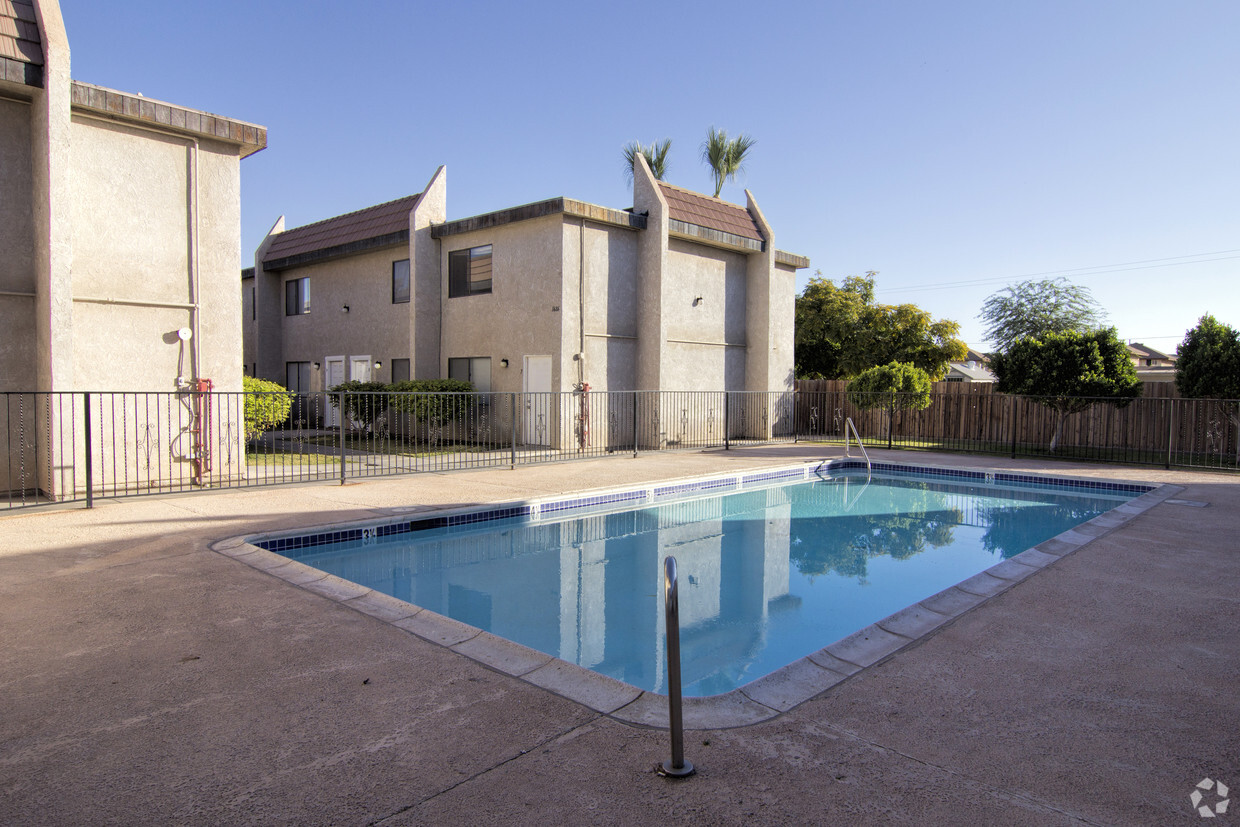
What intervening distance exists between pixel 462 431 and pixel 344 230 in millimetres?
7454

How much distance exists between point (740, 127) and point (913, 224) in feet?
26.9

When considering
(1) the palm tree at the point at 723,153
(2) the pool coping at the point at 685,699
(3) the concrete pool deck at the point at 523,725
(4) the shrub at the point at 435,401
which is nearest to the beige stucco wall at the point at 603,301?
(4) the shrub at the point at 435,401

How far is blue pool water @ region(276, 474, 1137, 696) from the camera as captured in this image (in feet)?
17.5

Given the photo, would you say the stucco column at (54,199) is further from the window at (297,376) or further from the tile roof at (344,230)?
the window at (297,376)

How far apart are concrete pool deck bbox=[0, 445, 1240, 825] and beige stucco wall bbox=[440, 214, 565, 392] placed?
10833 millimetres

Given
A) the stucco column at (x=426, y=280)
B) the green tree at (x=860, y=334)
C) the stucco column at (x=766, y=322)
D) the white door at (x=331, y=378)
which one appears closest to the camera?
the stucco column at (x=426, y=280)

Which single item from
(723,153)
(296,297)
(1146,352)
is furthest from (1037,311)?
(1146,352)

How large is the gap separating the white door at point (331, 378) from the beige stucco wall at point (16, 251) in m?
11.0

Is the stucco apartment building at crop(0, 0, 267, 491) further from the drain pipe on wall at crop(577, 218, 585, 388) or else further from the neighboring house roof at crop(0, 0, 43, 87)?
A: the drain pipe on wall at crop(577, 218, 585, 388)

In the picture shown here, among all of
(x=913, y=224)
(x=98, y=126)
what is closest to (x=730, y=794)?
(x=98, y=126)

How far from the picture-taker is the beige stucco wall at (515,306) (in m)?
15.4

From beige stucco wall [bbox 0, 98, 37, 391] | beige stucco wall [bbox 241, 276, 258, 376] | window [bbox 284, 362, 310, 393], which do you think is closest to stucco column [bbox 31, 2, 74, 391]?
beige stucco wall [bbox 0, 98, 37, 391]

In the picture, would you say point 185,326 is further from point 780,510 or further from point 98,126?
point 780,510

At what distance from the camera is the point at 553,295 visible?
1543 cm
